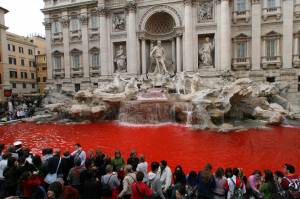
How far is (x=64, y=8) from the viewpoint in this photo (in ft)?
98.6

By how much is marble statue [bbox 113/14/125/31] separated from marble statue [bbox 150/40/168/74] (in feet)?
14.1

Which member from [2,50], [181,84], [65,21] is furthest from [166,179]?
[2,50]

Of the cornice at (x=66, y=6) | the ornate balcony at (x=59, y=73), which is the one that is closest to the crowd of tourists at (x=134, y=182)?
the cornice at (x=66, y=6)

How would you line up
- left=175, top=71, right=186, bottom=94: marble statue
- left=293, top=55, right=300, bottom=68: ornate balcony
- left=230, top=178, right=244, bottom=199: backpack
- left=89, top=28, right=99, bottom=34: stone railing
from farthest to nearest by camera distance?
left=89, top=28, right=99, bottom=34: stone railing < left=293, top=55, right=300, bottom=68: ornate balcony < left=175, top=71, right=186, bottom=94: marble statue < left=230, top=178, right=244, bottom=199: backpack

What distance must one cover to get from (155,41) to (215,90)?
39.7 ft

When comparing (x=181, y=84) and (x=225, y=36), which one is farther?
(x=225, y=36)

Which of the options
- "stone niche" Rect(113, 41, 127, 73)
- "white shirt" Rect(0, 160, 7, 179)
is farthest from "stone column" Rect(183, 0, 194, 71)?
"white shirt" Rect(0, 160, 7, 179)

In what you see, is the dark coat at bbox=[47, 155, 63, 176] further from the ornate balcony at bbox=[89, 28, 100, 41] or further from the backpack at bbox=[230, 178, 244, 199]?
the ornate balcony at bbox=[89, 28, 100, 41]

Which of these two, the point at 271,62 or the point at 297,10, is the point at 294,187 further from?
the point at 297,10

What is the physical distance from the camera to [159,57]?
25.8m

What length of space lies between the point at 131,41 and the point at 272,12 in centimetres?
Result: 1281

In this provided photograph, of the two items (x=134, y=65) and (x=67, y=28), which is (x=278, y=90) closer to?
A: (x=134, y=65)

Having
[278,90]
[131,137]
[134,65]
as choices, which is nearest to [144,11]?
[134,65]

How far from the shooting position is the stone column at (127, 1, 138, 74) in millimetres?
26438
